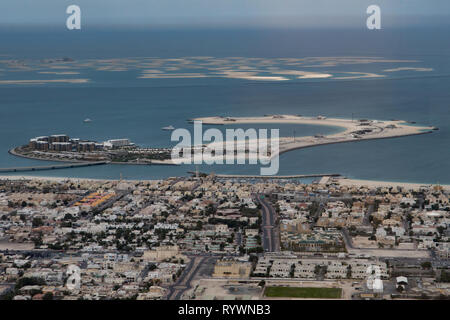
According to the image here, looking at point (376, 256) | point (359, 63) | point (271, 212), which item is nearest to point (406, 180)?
point (271, 212)

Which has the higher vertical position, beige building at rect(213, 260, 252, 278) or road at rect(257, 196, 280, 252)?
beige building at rect(213, 260, 252, 278)

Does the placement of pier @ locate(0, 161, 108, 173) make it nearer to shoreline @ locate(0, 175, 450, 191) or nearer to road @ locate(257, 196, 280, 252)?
shoreline @ locate(0, 175, 450, 191)

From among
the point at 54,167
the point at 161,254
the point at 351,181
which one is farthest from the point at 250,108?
the point at 161,254

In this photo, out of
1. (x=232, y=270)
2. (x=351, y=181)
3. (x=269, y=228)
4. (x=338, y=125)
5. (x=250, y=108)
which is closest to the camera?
(x=232, y=270)

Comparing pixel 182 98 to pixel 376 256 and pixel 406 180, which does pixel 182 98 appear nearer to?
pixel 406 180

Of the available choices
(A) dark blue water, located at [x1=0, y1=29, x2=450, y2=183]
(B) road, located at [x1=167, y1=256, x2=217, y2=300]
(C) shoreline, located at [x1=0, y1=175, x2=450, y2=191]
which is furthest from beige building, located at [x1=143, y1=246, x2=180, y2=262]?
(A) dark blue water, located at [x1=0, y1=29, x2=450, y2=183]

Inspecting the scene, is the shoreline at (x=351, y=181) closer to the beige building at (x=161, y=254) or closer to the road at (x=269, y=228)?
the road at (x=269, y=228)

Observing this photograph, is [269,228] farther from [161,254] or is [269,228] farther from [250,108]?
[250,108]

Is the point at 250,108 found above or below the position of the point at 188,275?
above
